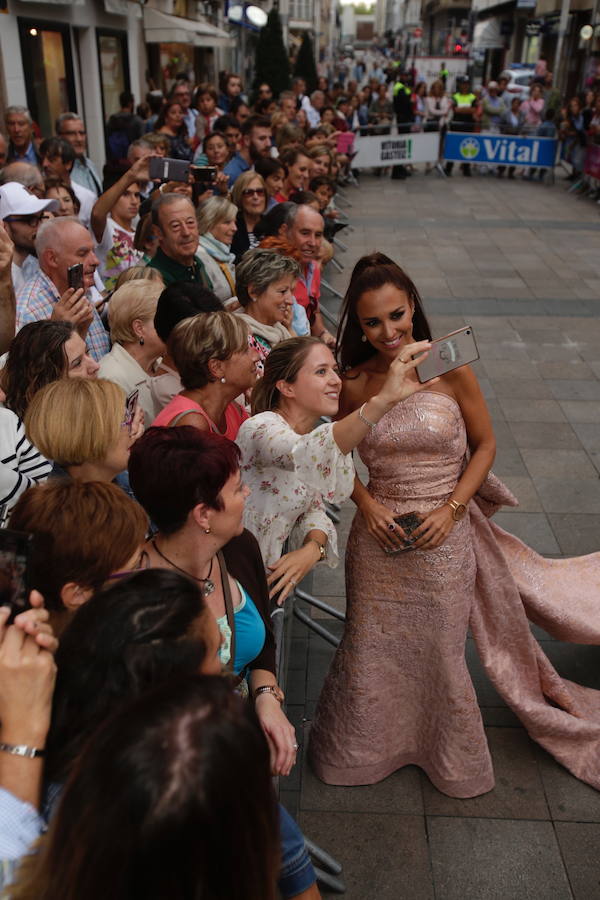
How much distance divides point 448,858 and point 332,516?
100 inches

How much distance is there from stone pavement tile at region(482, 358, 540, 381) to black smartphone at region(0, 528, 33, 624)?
6646 millimetres

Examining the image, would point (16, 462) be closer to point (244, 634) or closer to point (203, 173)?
point (244, 634)

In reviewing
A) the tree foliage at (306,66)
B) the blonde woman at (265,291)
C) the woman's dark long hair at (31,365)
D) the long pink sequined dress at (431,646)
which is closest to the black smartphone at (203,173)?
the blonde woman at (265,291)

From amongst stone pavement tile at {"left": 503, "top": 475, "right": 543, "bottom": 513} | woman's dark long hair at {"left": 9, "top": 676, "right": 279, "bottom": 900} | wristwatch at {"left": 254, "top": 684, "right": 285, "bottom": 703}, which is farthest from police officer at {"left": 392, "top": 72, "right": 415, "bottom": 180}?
woman's dark long hair at {"left": 9, "top": 676, "right": 279, "bottom": 900}

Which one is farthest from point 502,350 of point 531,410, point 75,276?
point 75,276

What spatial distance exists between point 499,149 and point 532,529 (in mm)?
16426

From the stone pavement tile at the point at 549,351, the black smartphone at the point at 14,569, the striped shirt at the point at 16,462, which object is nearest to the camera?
the black smartphone at the point at 14,569

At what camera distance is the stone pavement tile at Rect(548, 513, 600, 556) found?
4.92m

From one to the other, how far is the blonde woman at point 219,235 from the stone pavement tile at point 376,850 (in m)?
3.50

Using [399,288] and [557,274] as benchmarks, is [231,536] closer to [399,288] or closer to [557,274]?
[399,288]

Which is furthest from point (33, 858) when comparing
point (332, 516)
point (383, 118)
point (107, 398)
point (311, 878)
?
point (383, 118)

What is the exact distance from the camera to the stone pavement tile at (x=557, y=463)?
19.4ft

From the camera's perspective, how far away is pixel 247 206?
672 centimetres

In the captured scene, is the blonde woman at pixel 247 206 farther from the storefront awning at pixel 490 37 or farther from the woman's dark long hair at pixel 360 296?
the storefront awning at pixel 490 37
